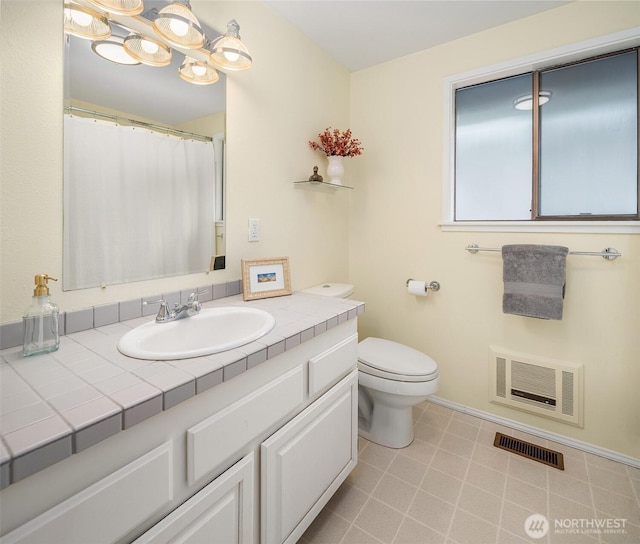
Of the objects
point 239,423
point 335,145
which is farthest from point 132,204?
point 335,145

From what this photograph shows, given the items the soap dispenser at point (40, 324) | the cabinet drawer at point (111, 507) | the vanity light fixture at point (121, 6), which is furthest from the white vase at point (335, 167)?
the cabinet drawer at point (111, 507)

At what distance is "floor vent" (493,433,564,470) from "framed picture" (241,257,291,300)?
1.49 meters

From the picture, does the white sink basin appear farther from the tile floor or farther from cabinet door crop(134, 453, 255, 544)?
the tile floor

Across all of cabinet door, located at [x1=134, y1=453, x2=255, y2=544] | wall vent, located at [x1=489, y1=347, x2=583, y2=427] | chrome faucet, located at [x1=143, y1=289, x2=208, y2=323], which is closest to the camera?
cabinet door, located at [x1=134, y1=453, x2=255, y2=544]

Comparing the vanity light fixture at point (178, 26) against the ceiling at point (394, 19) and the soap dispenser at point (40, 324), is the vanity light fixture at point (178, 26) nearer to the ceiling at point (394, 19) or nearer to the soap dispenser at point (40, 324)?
the ceiling at point (394, 19)

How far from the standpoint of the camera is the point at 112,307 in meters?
1.17

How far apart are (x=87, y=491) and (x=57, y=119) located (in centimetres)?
108

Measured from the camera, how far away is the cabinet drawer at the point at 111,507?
55 cm

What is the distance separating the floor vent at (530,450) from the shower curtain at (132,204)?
1.90m

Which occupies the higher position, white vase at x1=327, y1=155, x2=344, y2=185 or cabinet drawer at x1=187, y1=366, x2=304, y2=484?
white vase at x1=327, y1=155, x2=344, y2=185

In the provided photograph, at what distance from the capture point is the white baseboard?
1.69 meters

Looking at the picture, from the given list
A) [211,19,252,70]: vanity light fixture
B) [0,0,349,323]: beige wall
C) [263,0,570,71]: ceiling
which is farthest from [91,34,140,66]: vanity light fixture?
[263,0,570,71]: ceiling

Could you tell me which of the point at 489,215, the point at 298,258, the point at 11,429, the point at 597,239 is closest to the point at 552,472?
the point at 597,239

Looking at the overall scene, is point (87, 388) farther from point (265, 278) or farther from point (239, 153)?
point (239, 153)
